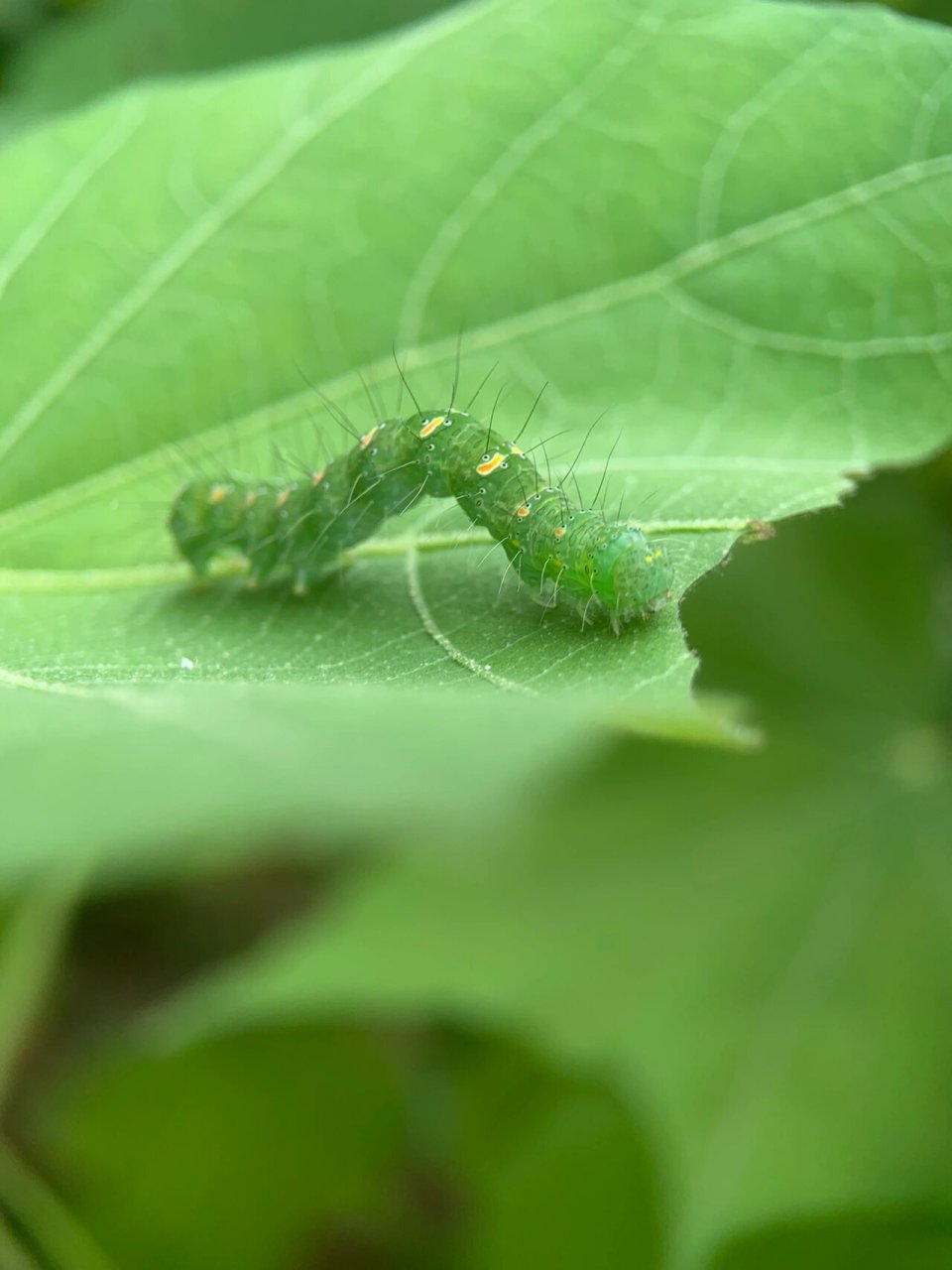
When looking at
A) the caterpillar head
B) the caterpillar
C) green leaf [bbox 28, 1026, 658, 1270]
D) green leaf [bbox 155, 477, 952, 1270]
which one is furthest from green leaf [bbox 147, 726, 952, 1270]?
the caterpillar head

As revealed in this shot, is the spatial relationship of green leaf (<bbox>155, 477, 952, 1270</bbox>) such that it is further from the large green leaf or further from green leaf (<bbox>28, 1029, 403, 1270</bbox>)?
the large green leaf

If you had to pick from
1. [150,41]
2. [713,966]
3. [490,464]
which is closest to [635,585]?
[490,464]

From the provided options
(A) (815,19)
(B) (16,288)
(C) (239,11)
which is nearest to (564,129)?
(A) (815,19)

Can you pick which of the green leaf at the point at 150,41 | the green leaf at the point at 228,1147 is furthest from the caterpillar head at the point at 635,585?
the green leaf at the point at 150,41

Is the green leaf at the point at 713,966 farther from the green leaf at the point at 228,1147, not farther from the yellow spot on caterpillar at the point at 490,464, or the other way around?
the yellow spot on caterpillar at the point at 490,464

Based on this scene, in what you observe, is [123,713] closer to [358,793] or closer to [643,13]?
[358,793]
